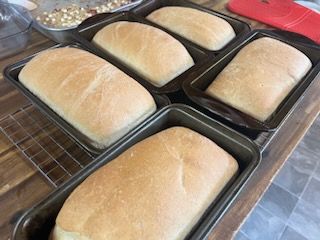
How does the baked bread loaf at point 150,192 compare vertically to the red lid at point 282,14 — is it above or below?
below

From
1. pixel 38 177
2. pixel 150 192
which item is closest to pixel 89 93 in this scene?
pixel 38 177

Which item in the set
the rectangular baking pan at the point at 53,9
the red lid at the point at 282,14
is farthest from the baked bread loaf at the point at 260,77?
the rectangular baking pan at the point at 53,9

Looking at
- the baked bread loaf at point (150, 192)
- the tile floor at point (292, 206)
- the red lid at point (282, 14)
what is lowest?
the tile floor at point (292, 206)

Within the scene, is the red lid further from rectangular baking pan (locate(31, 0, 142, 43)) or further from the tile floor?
the tile floor

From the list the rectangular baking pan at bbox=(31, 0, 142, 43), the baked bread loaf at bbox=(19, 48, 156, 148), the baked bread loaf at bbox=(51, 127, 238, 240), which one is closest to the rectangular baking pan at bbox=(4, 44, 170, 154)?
the baked bread loaf at bbox=(19, 48, 156, 148)

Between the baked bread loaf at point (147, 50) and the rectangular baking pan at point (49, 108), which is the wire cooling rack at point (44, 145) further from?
the baked bread loaf at point (147, 50)

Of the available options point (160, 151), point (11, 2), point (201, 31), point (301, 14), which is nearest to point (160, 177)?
point (160, 151)

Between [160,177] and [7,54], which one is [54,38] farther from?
[160,177]
